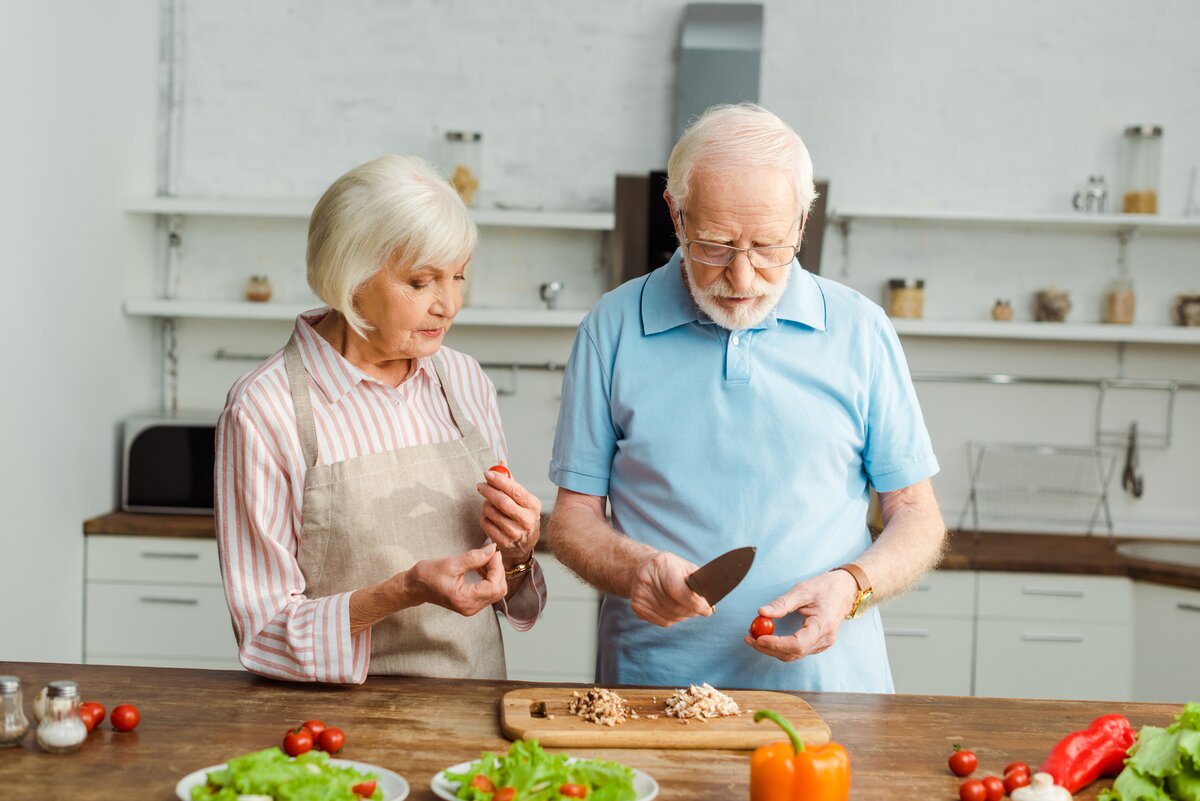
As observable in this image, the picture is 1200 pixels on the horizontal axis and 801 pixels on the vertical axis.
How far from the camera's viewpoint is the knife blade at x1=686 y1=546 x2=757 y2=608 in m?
1.59

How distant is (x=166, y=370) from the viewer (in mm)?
4371

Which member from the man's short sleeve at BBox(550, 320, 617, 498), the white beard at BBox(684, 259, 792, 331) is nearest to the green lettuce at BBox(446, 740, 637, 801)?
the man's short sleeve at BBox(550, 320, 617, 498)

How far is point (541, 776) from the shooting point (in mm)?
1324

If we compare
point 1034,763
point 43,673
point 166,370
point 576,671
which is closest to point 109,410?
point 166,370

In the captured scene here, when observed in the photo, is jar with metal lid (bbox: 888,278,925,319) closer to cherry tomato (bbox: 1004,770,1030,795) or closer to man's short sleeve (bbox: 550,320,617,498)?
man's short sleeve (bbox: 550,320,617,498)

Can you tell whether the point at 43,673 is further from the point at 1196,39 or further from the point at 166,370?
the point at 1196,39

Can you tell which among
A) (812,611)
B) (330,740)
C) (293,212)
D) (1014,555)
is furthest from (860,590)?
(293,212)

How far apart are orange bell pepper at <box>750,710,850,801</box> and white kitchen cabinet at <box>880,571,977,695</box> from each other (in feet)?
8.11

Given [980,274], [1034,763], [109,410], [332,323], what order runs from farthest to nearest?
[980,274] < [109,410] < [332,323] < [1034,763]

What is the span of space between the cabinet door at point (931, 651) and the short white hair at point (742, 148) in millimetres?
2170

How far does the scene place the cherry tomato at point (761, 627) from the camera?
1.67m

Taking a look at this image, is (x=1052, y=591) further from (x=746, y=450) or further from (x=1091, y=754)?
(x=1091, y=754)

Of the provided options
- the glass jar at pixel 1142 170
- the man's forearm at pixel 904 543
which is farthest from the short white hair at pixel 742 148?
the glass jar at pixel 1142 170

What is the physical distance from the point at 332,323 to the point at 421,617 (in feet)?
1.59
